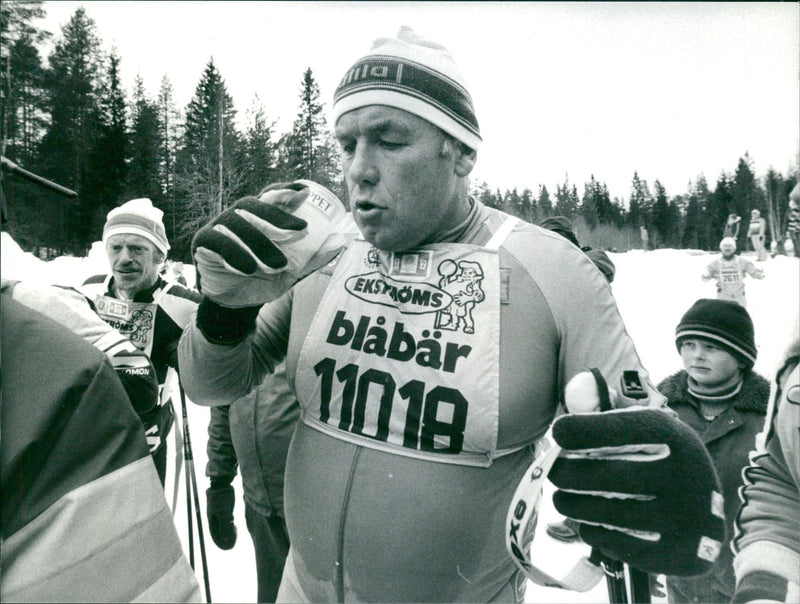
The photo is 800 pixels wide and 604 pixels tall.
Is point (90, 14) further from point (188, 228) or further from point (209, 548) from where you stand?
point (209, 548)

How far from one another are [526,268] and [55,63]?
5.16 feet

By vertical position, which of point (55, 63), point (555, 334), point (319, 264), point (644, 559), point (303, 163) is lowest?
point (644, 559)

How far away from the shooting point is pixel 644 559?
864 millimetres

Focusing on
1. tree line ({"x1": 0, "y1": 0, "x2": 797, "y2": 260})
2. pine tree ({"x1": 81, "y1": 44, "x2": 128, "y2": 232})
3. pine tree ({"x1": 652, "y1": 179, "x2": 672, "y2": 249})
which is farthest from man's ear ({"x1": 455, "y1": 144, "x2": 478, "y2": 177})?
pine tree ({"x1": 652, "y1": 179, "x2": 672, "y2": 249})

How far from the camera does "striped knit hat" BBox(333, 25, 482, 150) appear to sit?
1.30 metres

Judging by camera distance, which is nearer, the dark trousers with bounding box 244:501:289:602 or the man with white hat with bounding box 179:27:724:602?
the man with white hat with bounding box 179:27:724:602

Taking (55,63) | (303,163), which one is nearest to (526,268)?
(303,163)

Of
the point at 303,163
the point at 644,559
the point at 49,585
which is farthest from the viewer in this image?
the point at 303,163

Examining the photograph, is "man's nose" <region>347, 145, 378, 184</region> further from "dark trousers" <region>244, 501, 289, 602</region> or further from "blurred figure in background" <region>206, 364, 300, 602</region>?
"dark trousers" <region>244, 501, 289, 602</region>

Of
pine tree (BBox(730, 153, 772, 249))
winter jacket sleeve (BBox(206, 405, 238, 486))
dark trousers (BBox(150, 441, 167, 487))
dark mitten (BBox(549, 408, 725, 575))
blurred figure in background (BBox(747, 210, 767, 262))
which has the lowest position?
dark trousers (BBox(150, 441, 167, 487))

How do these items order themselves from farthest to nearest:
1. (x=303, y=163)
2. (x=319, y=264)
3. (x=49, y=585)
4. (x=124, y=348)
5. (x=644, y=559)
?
(x=303, y=163), (x=124, y=348), (x=319, y=264), (x=644, y=559), (x=49, y=585)

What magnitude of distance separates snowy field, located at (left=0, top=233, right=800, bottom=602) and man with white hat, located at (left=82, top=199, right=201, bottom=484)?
8.9 inches

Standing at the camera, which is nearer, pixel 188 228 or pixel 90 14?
pixel 90 14

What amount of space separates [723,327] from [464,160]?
159 cm
